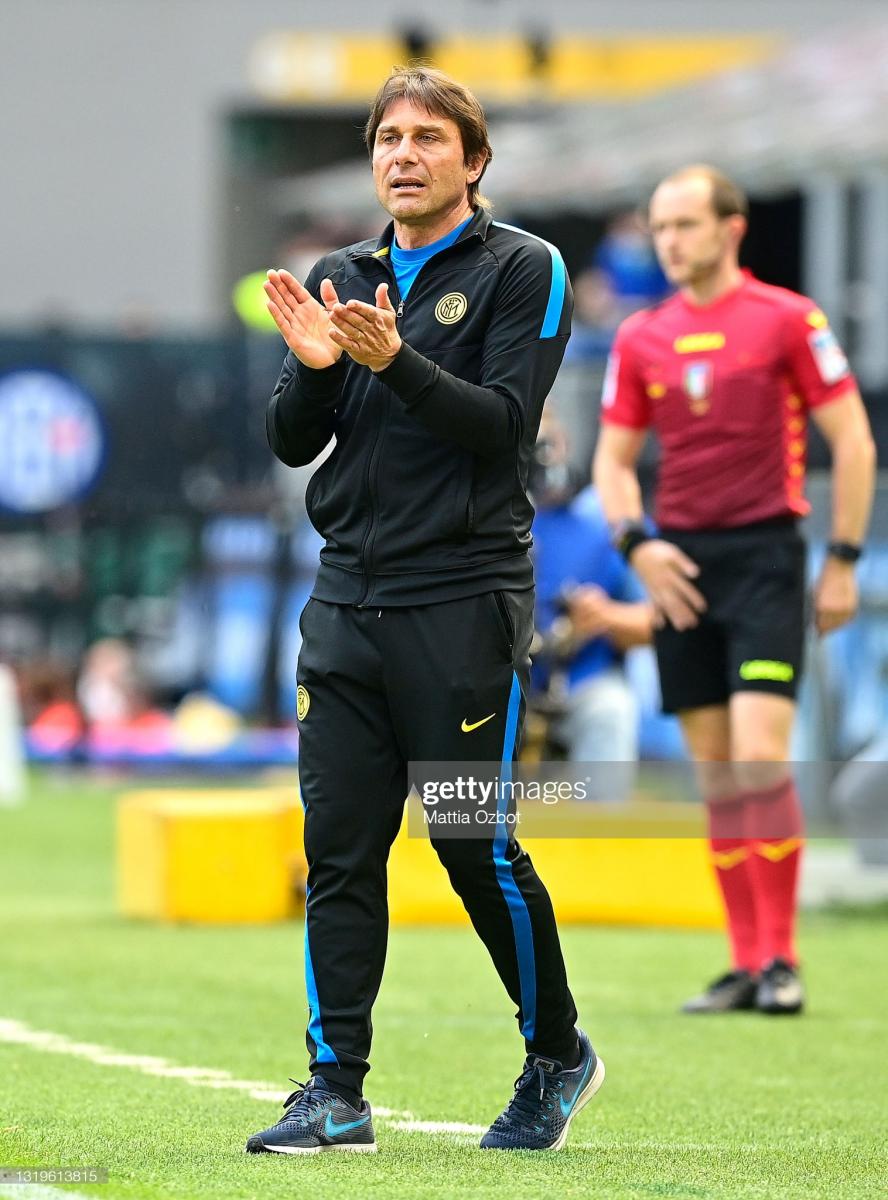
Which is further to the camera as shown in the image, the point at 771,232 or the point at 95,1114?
the point at 771,232

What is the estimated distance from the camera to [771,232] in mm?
24766

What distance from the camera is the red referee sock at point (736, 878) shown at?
7.64m

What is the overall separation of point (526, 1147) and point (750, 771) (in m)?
2.69

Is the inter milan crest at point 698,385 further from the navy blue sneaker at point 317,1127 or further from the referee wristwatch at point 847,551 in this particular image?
the navy blue sneaker at point 317,1127

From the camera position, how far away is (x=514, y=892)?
4.89 m

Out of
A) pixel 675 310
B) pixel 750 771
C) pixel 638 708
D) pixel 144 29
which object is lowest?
pixel 638 708

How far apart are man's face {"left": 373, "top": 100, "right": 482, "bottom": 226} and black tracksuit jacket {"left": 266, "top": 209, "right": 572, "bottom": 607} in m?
0.11

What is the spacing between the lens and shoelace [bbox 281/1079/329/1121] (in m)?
4.81

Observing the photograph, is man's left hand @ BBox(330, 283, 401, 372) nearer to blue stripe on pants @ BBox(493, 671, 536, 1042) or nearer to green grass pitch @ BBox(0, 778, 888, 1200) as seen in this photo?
blue stripe on pants @ BBox(493, 671, 536, 1042)

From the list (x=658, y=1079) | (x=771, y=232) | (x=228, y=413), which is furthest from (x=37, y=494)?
(x=658, y=1079)

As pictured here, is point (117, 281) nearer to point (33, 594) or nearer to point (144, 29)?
point (144, 29)

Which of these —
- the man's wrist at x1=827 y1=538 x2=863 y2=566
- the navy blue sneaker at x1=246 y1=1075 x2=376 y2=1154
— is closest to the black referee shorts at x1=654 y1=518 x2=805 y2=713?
the man's wrist at x1=827 y1=538 x2=863 y2=566

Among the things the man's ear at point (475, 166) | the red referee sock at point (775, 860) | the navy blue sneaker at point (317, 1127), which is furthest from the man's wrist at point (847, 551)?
the navy blue sneaker at point (317, 1127)

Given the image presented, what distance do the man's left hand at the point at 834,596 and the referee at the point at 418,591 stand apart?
8.66ft
